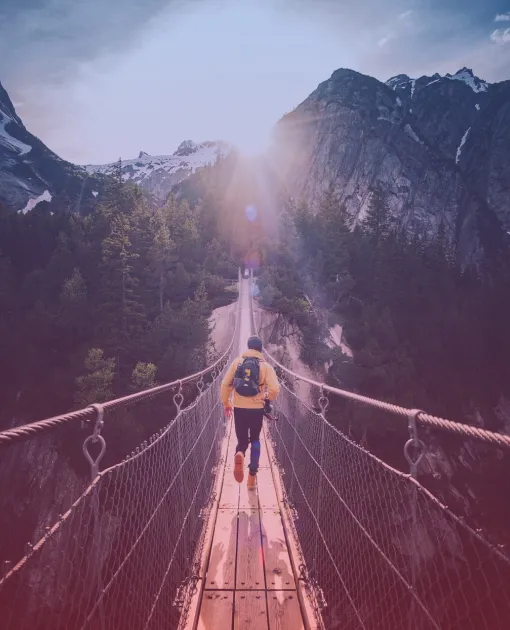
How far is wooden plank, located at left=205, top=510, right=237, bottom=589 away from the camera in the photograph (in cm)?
244

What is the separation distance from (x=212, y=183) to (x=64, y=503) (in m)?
36.2

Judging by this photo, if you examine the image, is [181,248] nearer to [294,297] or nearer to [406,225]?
[294,297]

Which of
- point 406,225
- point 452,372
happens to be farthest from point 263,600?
point 406,225

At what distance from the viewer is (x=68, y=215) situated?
29.1 metres

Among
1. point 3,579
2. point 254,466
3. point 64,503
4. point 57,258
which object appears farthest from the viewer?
point 57,258


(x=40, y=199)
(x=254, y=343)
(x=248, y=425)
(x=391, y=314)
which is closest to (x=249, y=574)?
A: (x=248, y=425)

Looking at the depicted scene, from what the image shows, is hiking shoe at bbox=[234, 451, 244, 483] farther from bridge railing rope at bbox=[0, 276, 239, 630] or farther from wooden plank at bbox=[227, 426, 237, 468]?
wooden plank at bbox=[227, 426, 237, 468]

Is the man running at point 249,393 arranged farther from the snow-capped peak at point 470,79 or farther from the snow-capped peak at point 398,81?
the snow-capped peak at point 398,81

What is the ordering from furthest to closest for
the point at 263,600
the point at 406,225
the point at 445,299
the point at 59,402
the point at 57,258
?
the point at 406,225 → the point at 445,299 → the point at 57,258 → the point at 59,402 → the point at 263,600

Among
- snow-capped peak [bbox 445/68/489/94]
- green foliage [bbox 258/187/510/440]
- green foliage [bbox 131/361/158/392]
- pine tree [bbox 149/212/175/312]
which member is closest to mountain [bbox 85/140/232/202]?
snow-capped peak [bbox 445/68/489/94]

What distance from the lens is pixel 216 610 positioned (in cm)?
218

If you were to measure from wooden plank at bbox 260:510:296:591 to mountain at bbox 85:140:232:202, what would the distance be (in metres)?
81.5

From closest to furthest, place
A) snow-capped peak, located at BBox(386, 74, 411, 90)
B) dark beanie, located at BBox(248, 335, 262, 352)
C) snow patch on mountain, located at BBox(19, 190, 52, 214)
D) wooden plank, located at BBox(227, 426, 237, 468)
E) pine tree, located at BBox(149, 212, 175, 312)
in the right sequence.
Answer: dark beanie, located at BBox(248, 335, 262, 352)
wooden plank, located at BBox(227, 426, 237, 468)
pine tree, located at BBox(149, 212, 175, 312)
snow patch on mountain, located at BBox(19, 190, 52, 214)
snow-capped peak, located at BBox(386, 74, 411, 90)

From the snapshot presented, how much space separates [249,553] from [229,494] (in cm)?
109
